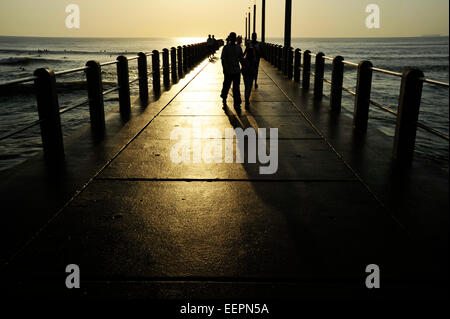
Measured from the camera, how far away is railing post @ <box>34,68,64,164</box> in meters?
5.14

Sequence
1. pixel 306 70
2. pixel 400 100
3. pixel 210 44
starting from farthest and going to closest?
pixel 210 44, pixel 306 70, pixel 400 100

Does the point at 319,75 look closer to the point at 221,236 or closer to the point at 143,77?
the point at 143,77

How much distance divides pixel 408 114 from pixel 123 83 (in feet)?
20.0

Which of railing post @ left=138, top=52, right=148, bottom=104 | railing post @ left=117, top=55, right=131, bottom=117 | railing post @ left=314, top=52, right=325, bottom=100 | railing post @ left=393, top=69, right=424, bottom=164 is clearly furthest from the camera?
railing post @ left=314, top=52, right=325, bottom=100

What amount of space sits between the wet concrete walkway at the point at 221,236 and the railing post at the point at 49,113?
0.74 meters

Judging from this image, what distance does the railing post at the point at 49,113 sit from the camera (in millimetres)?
5141

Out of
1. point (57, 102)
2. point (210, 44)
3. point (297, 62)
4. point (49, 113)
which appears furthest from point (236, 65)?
point (210, 44)

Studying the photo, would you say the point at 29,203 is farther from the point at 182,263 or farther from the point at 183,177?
the point at 182,263

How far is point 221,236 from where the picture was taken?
3430 millimetres

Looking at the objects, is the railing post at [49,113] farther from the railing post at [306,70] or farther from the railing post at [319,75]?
the railing post at [306,70]

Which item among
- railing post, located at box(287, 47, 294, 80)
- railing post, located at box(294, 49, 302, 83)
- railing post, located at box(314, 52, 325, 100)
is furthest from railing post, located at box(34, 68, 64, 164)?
railing post, located at box(287, 47, 294, 80)

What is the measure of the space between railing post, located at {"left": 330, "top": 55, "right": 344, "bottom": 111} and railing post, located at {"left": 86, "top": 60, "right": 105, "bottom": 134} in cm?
490

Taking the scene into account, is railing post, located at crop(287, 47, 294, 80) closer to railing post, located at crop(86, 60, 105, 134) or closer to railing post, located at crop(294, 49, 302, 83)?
railing post, located at crop(294, 49, 302, 83)
